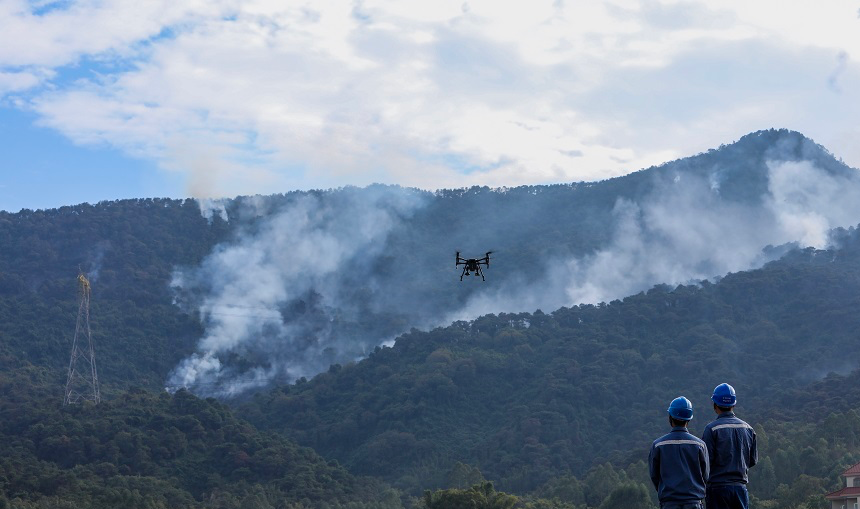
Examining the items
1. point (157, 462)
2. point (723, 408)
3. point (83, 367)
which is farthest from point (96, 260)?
point (723, 408)

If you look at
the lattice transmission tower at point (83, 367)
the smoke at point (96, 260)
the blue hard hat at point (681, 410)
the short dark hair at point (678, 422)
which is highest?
the smoke at point (96, 260)

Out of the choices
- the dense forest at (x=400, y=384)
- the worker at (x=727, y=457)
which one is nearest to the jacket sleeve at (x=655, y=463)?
the worker at (x=727, y=457)

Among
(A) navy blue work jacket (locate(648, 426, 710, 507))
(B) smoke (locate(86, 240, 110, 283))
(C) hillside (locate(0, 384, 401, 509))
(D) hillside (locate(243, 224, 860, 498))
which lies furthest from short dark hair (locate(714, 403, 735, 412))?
(B) smoke (locate(86, 240, 110, 283))

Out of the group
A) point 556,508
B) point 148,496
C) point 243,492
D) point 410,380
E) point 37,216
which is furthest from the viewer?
point 37,216

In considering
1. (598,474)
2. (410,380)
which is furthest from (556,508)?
(410,380)

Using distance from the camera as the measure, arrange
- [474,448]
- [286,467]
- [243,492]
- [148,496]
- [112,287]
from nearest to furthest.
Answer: [148,496] < [243,492] < [286,467] < [474,448] < [112,287]

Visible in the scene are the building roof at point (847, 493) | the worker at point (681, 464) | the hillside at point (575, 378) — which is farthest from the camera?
the hillside at point (575, 378)

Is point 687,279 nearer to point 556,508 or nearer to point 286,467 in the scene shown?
point 286,467

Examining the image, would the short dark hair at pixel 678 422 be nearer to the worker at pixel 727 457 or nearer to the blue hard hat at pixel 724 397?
the worker at pixel 727 457
